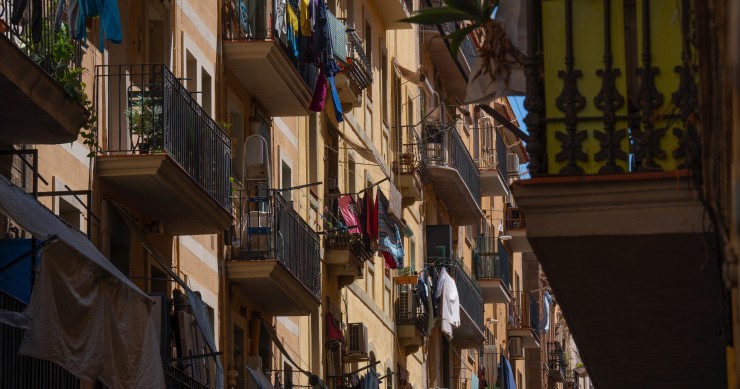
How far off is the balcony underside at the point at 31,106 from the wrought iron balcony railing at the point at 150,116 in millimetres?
2938

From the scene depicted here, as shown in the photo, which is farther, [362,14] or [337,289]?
[362,14]

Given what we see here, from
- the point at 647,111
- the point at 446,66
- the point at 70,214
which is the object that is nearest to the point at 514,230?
the point at 446,66

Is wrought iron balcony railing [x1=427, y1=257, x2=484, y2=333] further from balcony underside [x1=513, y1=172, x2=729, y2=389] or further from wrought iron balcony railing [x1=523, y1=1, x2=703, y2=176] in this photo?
wrought iron balcony railing [x1=523, y1=1, x2=703, y2=176]

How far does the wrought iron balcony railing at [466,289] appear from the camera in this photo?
42.6m

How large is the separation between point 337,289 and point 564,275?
64.9 feet

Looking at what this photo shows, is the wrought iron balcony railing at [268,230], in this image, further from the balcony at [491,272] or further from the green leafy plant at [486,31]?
the balcony at [491,272]

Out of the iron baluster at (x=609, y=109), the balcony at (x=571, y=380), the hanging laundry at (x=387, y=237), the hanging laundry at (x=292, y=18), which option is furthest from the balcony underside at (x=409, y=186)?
the balcony at (x=571, y=380)

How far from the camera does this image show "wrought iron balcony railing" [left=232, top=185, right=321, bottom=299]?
2483 centimetres

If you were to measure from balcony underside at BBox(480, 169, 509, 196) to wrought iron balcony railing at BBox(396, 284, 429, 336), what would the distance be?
11001 millimetres

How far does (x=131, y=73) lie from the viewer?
20062 mm

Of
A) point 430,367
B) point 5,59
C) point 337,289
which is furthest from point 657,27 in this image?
point 430,367

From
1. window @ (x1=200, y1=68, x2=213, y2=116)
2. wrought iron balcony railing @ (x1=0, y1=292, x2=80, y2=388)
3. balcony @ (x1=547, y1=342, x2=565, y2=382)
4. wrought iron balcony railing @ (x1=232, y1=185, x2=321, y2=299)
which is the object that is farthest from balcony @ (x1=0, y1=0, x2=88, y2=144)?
balcony @ (x1=547, y1=342, x2=565, y2=382)

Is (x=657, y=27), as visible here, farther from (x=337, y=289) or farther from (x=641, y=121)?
(x=337, y=289)

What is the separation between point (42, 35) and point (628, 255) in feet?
20.9
